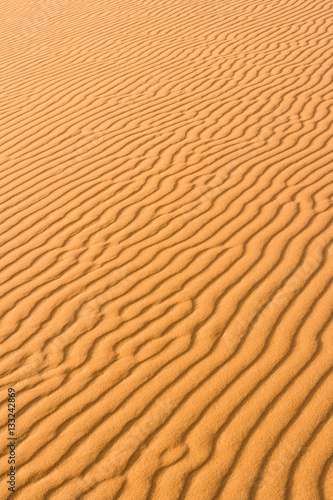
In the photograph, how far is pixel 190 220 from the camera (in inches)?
175

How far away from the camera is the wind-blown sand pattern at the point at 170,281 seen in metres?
2.65

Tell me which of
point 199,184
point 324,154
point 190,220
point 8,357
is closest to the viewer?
point 8,357

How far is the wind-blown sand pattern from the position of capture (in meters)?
2.65

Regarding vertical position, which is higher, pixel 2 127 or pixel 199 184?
pixel 2 127

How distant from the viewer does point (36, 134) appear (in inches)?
248

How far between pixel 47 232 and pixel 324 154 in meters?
2.71

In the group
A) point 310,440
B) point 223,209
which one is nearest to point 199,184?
point 223,209

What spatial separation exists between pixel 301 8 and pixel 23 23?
518 cm

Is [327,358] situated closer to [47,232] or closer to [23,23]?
[47,232]

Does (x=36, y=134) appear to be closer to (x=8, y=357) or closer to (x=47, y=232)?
(x=47, y=232)

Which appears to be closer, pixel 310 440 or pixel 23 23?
pixel 310 440

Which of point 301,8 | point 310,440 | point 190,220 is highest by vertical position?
point 301,8

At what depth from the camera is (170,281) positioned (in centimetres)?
381

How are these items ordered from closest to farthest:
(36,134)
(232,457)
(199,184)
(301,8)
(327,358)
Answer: (232,457)
(327,358)
(199,184)
(36,134)
(301,8)
